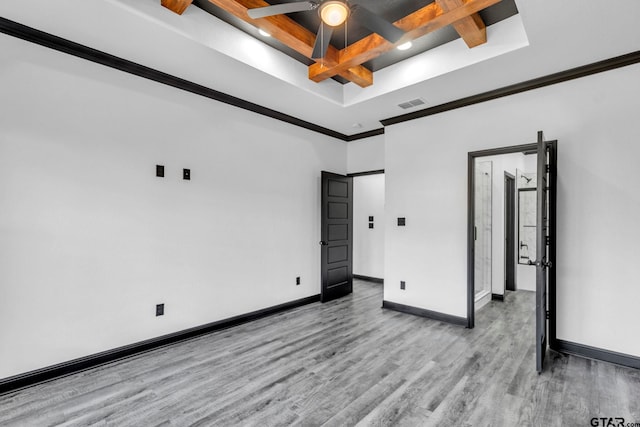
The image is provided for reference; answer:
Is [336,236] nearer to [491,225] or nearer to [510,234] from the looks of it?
[491,225]

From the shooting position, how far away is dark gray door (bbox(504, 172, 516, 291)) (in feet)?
18.2

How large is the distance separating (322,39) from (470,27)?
1.33 meters

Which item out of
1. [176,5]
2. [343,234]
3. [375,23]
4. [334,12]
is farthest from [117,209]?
[343,234]

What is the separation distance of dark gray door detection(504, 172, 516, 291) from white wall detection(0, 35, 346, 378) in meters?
4.21

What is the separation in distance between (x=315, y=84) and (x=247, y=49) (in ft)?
3.17

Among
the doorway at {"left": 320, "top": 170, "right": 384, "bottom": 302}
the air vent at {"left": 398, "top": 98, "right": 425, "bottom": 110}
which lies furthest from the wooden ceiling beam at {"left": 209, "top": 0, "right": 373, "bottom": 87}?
the doorway at {"left": 320, "top": 170, "right": 384, "bottom": 302}

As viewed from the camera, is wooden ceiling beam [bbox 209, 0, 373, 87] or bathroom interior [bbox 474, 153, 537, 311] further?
bathroom interior [bbox 474, 153, 537, 311]

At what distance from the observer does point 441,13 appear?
243 centimetres

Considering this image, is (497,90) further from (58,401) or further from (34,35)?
(58,401)

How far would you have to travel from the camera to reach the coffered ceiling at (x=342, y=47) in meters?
2.31

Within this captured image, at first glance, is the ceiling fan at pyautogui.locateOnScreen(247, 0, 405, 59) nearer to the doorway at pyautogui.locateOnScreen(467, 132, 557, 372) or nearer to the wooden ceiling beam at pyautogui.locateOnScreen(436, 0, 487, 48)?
the wooden ceiling beam at pyautogui.locateOnScreen(436, 0, 487, 48)

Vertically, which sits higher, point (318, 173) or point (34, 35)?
point (34, 35)

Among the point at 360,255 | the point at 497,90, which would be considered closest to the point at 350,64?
the point at 497,90

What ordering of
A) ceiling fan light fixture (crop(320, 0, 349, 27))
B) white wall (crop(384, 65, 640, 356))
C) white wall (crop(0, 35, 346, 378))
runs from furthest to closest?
white wall (crop(384, 65, 640, 356))
white wall (crop(0, 35, 346, 378))
ceiling fan light fixture (crop(320, 0, 349, 27))
